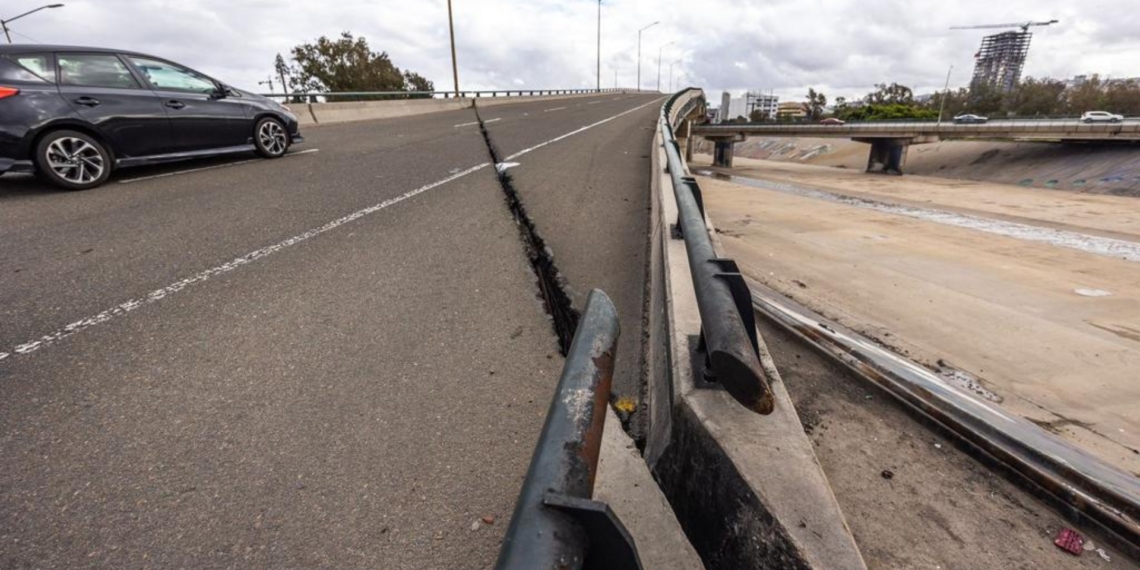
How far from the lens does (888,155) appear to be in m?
41.5

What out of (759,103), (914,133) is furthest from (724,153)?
(759,103)

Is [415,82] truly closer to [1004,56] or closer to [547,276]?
[547,276]

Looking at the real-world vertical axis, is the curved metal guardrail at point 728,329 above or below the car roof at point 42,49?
below

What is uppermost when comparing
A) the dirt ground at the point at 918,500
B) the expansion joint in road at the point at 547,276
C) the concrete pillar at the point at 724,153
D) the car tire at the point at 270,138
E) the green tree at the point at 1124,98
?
the green tree at the point at 1124,98

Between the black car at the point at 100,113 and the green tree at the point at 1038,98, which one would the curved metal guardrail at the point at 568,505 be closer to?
the black car at the point at 100,113

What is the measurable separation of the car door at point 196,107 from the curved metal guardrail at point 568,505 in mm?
8643

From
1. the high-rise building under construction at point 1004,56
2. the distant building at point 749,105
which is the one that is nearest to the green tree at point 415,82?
the distant building at point 749,105

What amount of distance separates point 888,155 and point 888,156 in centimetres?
10

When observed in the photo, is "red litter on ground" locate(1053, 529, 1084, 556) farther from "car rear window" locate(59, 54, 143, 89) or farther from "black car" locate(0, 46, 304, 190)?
"car rear window" locate(59, 54, 143, 89)

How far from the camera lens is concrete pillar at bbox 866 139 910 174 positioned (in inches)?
1598

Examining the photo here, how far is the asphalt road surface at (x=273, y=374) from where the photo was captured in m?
1.79

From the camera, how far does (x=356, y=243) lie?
4.71 metres

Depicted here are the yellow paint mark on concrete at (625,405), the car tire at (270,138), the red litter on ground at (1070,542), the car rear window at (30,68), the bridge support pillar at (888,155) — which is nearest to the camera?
the red litter on ground at (1070,542)

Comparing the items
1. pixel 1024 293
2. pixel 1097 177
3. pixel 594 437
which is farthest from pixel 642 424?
pixel 1097 177
